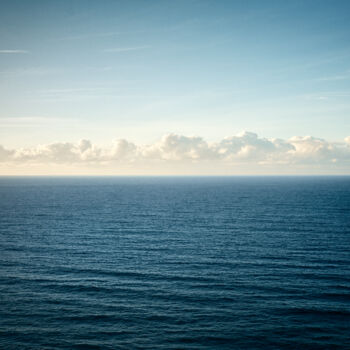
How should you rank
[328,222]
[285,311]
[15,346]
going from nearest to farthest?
[15,346] < [285,311] < [328,222]

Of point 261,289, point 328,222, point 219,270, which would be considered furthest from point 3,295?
point 328,222

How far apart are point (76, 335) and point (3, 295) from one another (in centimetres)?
1724

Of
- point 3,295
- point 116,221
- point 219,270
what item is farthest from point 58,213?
point 219,270

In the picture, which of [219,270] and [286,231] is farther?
[286,231]

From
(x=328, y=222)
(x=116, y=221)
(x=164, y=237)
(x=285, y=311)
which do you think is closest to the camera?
(x=285, y=311)

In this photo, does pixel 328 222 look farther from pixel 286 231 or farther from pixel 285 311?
pixel 285 311

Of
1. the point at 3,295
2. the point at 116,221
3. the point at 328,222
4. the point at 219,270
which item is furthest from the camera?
the point at 116,221

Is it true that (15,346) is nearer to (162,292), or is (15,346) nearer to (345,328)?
(162,292)

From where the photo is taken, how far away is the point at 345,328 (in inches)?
1395

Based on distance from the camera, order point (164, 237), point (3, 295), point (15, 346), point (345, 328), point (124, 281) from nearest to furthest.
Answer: point (15, 346), point (345, 328), point (3, 295), point (124, 281), point (164, 237)

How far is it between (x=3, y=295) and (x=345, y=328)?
46902 millimetres

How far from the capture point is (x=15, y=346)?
3275 cm

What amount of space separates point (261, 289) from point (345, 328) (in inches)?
500

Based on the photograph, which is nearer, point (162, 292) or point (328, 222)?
point (162, 292)
